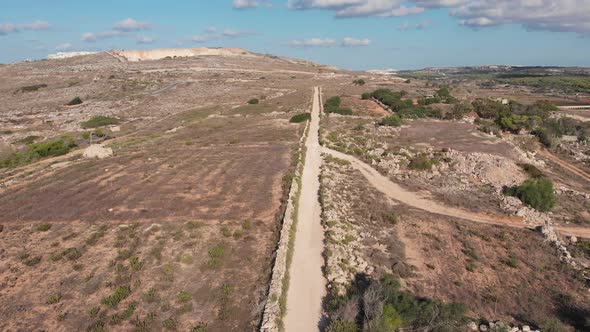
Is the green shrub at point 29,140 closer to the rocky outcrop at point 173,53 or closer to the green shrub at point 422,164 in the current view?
the green shrub at point 422,164

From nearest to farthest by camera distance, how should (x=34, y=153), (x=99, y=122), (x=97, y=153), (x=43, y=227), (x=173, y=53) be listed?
(x=43, y=227), (x=97, y=153), (x=34, y=153), (x=99, y=122), (x=173, y=53)

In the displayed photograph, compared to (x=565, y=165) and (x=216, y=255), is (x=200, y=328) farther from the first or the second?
(x=565, y=165)

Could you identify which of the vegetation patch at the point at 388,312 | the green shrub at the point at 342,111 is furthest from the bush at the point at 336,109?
the vegetation patch at the point at 388,312

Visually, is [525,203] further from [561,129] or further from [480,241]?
[561,129]

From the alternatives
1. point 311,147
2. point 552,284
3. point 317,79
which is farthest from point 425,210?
point 317,79

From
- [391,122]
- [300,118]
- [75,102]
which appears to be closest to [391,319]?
[391,122]

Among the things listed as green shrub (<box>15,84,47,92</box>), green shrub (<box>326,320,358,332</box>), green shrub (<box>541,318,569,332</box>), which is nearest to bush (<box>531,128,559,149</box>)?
green shrub (<box>541,318,569,332</box>)

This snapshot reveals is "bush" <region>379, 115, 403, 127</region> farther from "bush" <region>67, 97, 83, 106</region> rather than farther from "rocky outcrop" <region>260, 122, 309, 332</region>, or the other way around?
"bush" <region>67, 97, 83, 106</region>
